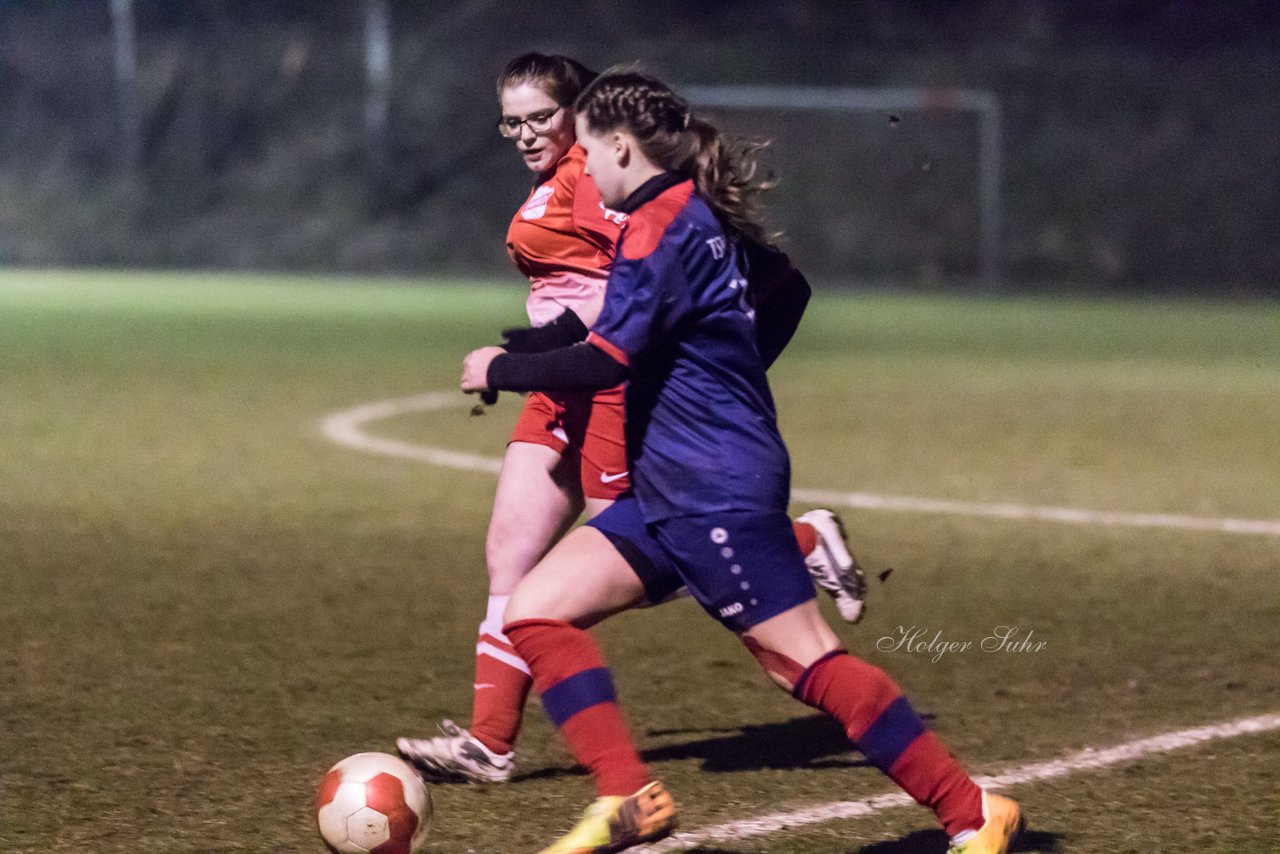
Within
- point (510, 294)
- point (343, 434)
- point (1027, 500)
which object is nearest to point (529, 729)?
point (1027, 500)

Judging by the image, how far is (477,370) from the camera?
12.5ft

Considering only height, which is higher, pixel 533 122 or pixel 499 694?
pixel 533 122

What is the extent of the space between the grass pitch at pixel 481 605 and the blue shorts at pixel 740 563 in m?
0.64

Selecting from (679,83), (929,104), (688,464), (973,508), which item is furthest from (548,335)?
(679,83)

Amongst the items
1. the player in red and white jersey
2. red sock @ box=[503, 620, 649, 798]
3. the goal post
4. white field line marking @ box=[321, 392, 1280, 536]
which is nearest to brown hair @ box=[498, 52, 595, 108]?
the player in red and white jersey

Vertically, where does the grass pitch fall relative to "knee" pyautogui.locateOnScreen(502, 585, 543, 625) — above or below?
below

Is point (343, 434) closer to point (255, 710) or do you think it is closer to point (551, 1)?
point (255, 710)

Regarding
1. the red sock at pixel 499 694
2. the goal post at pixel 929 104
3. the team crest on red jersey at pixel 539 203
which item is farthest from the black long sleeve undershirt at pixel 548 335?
the goal post at pixel 929 104

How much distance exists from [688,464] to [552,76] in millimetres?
1230

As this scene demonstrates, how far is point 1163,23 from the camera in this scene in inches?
1593

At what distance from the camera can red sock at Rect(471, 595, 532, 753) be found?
4.67m

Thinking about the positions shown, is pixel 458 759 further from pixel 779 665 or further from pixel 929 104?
pixel 929 104

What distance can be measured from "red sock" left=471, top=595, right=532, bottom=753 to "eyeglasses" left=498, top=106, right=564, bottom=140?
1.20m

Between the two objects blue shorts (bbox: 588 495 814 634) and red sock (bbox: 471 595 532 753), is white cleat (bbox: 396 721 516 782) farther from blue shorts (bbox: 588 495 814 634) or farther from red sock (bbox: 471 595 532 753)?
blue shorts (bbox: 588 495 814 634)
